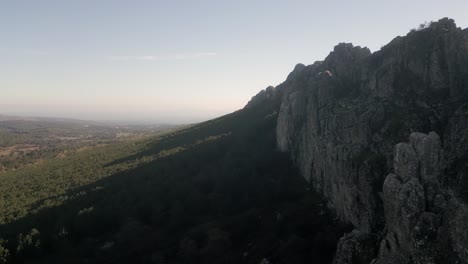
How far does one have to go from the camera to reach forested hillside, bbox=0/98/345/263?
51.1 meters

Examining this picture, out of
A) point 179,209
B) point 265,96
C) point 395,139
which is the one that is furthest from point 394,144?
point 265,96

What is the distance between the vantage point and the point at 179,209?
247 ft

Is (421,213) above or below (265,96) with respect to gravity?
below

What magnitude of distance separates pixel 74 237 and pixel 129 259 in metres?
20.1

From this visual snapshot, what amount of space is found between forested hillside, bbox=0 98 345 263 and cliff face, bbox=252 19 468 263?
6.33 metres

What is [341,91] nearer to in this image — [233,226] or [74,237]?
[233,226]

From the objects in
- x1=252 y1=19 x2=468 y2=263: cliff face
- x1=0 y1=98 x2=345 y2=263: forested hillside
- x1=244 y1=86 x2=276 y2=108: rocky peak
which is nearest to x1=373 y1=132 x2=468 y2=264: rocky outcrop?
x1=252 y1=19 x2=468 y2=263: cliff face

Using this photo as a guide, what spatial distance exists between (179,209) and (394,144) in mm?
48373

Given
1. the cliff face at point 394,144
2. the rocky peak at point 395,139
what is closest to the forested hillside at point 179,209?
the cliff face at point 394,144

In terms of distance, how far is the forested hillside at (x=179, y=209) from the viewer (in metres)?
51.1

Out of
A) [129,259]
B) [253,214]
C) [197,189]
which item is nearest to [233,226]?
[253,214]

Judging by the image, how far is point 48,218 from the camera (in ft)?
250

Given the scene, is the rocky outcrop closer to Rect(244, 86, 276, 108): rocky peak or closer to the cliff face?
the cliff face

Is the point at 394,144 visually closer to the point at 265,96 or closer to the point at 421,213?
the point at 421,213
